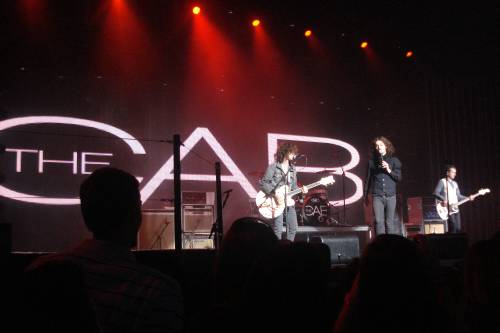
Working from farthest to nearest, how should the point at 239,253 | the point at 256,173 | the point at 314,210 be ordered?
the point at 256,173, the point at 314,210, the point at 239,253

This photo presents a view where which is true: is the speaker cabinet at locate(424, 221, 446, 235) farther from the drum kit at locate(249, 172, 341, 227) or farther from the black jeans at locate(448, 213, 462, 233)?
the drum kit at locate(249, 172, 341, 227)

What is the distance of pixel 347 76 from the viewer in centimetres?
1213

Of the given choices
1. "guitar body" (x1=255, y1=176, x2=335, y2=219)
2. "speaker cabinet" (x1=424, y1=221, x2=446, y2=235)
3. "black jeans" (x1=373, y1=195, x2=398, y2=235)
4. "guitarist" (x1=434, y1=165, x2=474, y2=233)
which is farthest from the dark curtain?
"guitar body" (x1=255, y1=176, x2=335, y2=219)

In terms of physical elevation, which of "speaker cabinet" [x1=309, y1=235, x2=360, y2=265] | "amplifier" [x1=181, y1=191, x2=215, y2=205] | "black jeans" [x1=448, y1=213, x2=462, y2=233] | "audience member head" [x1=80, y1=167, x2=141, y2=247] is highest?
"amplifier" [x1=181, y1=191, x2=215, y2=205]

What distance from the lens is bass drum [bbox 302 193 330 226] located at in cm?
945

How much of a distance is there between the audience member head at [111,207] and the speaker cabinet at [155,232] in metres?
6.56

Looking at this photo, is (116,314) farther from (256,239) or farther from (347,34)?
(347,34)

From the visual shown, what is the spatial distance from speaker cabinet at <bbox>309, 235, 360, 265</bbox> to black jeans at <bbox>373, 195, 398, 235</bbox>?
0.49 meters

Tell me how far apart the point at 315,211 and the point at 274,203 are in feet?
5.49

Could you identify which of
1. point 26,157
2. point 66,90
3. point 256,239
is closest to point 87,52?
point 66,90

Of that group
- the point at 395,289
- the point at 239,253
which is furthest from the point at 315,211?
the point at 395,289

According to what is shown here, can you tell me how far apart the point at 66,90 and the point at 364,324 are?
338 inches

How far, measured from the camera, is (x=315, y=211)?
375 inches

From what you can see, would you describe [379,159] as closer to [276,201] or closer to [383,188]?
[383,188]
